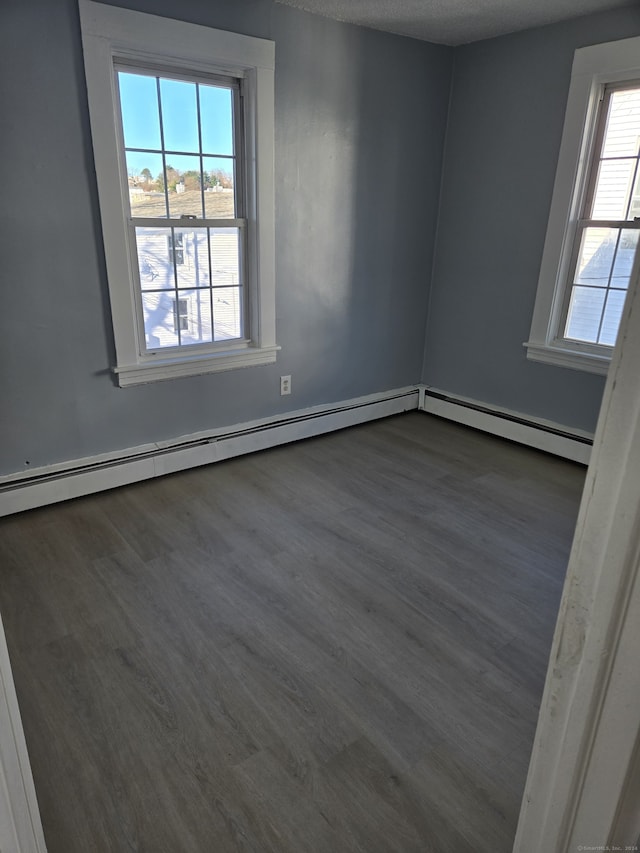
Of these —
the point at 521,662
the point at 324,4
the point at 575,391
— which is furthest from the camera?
the point at 575,391

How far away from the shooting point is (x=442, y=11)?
9.53 feet

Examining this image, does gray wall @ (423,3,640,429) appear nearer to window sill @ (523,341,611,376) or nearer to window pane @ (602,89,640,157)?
window sill @ (523,341,611,376)

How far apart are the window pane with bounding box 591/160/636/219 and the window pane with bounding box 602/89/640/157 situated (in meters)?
0.05

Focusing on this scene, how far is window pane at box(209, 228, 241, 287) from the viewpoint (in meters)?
3.04

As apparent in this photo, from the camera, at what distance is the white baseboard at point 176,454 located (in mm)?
2734

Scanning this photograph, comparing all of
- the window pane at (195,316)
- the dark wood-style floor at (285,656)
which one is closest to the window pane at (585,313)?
the dark wood-style floor at (285,656)

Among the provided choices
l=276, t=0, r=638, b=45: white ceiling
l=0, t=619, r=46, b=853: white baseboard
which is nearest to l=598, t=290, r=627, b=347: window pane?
l=276, t=0, r=638, b=45: white ceiling

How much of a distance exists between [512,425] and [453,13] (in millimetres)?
2381

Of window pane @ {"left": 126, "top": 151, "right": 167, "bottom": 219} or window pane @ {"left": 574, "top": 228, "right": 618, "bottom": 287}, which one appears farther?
window pane @ {"left": 574, "top": 228, "right": 618, "bottom": 287}

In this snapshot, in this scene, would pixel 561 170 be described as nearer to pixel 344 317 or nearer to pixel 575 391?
pixel 575 391

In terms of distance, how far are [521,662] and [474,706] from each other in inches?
11.0

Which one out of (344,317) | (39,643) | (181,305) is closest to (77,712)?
(39,643)

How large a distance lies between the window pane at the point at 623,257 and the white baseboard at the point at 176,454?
159 centimetres

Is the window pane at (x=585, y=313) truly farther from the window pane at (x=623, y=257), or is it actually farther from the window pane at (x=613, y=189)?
the window pane at (x=613, y=189)
